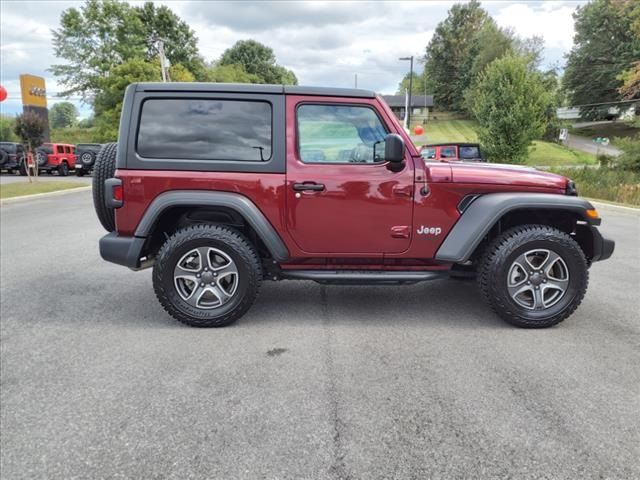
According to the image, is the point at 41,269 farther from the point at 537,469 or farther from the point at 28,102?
the point at 28,102

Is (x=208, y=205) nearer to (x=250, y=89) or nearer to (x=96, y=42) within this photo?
(x=250, y=89)

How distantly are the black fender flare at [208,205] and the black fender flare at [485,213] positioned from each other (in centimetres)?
150

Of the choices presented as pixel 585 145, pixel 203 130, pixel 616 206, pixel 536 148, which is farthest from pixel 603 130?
pixel 203 130

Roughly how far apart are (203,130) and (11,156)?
82.3 ft

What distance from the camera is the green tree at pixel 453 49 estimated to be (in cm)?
7744

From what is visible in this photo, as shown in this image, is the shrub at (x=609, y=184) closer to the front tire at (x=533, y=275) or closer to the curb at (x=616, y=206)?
the curb at (x=616, y=206)

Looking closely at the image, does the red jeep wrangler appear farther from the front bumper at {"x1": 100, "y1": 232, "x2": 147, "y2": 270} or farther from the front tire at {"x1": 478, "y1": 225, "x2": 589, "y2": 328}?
the front tire at {"x1": 478, "y1": 225, "x2": 589, "y2": 328}

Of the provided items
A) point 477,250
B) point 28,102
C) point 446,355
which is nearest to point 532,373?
point 446,355

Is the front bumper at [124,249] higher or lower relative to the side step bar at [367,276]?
higher

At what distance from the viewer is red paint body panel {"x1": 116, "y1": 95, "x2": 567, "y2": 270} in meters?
3.54

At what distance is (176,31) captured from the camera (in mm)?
54625

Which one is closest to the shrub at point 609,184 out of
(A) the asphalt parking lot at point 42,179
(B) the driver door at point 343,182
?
(B) the driver door at point 343,182

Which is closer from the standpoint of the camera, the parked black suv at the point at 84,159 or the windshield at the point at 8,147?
the windshield at the point at 8,147

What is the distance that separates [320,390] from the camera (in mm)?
2682
